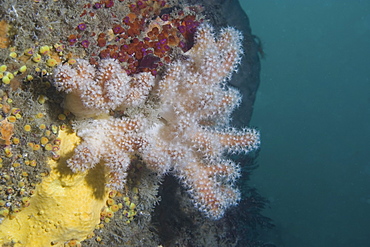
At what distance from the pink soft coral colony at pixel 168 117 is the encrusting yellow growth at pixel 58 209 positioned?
0.31m

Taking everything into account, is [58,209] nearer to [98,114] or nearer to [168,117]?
[98,114]

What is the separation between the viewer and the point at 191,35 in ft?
10.4

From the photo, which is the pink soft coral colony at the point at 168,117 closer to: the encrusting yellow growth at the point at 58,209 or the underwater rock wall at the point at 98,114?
the underwater rock wall at the point at 98,114

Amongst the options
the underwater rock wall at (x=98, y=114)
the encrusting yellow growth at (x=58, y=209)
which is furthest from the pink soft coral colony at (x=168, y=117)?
the encrusting yellow growth at (x=58, y=209)

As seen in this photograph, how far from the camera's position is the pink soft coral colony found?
2.25 metres

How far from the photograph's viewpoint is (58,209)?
2486mm

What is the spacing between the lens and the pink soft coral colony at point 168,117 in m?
2.25

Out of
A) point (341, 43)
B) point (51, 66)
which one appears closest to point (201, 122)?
point (51, 66)

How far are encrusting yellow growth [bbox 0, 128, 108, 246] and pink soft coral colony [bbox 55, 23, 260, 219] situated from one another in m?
0.31

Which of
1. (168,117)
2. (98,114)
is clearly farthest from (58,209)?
(168,117)

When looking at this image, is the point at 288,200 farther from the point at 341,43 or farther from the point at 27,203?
the point at 341,43

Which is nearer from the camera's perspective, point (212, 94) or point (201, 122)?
point (212, 94)

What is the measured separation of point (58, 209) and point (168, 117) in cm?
138

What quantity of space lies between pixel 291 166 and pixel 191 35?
45720 millimetres
